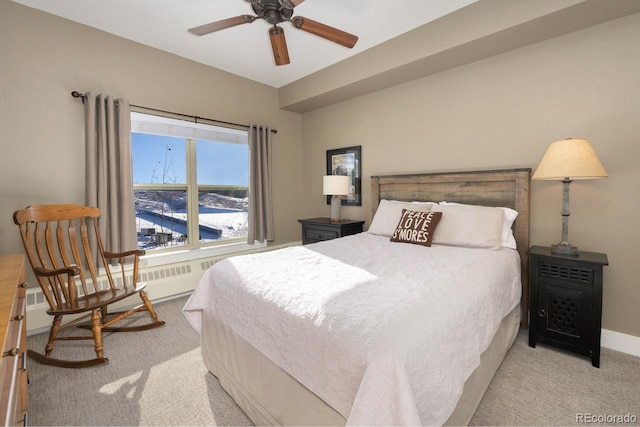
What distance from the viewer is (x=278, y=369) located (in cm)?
136

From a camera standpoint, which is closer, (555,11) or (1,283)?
(1,283)

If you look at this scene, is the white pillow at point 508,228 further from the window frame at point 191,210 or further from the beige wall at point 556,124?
the window frame at point 191,210

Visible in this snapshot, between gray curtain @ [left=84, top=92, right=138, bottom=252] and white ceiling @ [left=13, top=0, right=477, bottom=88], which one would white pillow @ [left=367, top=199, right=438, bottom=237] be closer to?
white ceiling @ [left=13, top=0, right=477, bottom=88]

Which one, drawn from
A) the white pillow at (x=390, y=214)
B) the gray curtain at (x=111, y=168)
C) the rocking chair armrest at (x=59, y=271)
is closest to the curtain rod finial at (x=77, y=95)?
the gray curtain at (x=111, y=168)

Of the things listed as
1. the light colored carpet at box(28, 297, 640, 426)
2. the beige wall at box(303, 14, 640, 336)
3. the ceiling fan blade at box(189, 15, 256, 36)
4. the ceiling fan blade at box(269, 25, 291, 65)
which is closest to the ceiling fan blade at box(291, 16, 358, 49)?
the ceiling fan blade at box(269, 25, 291, 65)

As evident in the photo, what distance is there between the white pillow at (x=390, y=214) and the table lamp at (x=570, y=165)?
93cm

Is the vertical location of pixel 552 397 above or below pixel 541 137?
below

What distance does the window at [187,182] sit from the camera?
3230 mm

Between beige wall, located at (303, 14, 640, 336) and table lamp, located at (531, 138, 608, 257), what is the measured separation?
1.00ft

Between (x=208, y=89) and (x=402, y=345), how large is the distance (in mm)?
3545

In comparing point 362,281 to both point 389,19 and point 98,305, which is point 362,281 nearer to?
point 98,305

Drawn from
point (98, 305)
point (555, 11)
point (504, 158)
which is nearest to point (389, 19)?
point (555, 11)

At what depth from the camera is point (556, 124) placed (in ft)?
7.87

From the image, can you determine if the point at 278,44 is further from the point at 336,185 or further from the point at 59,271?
the point at 59,271
